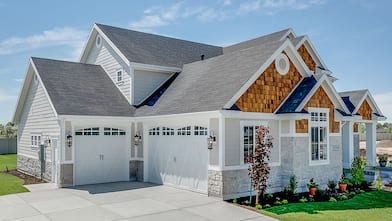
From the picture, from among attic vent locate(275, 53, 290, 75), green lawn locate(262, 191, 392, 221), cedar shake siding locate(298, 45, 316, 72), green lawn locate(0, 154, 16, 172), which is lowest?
green lawn locate(0, 154, 16, 172)

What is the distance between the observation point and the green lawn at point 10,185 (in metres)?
12.8

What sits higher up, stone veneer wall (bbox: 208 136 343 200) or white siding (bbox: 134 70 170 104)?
white siding (bbox: 134 70 170 104)

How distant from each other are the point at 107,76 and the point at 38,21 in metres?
4.32

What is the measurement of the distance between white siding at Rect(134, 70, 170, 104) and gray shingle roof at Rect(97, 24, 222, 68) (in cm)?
57

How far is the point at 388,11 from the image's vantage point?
1577cm

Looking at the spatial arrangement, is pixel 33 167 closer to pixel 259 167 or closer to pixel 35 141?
pixel 35 141

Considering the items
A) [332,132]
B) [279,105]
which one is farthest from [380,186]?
[279,105]

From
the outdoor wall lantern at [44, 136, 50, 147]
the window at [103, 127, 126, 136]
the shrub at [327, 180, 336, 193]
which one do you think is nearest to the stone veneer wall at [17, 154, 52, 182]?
the outdoor wall lantern at [44, 136, 50, 147]

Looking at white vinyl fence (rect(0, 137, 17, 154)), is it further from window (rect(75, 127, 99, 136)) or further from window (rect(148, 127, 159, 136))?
window (rect(148, 127, 159, 136))

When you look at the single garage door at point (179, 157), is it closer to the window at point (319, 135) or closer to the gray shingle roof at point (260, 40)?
the window at point (319, 135)

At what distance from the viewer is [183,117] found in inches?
489

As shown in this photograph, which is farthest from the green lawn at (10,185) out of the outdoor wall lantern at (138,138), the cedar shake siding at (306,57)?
the cedar shake siding at (306,57)

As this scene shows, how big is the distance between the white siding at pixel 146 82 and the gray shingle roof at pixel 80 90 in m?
0.75

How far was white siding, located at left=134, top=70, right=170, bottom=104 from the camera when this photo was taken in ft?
55.3
